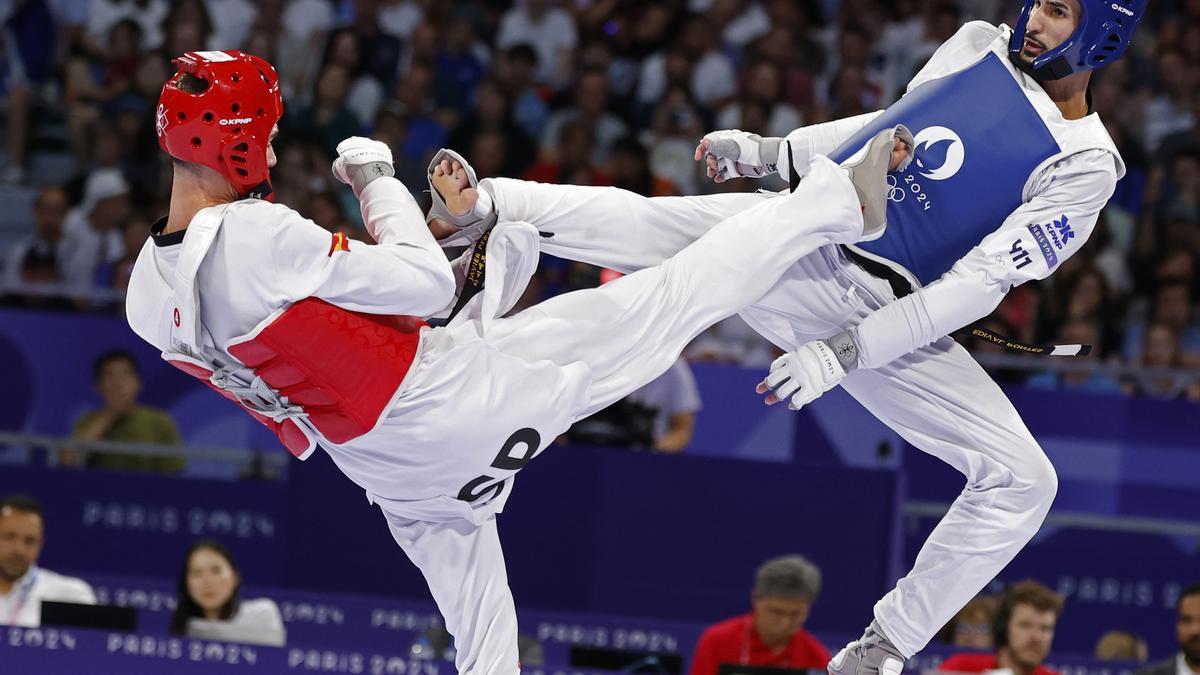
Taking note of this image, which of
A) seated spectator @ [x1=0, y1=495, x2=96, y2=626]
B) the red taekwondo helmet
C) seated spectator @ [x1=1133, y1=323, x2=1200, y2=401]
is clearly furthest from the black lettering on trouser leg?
seated spectator @ [x1=1133, y1=323, x2=1200, y2=401]

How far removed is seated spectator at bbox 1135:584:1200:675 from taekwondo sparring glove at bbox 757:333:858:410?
3121 millimetres

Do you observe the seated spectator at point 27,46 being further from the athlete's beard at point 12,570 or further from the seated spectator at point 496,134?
the athlete's beard at point 12,570

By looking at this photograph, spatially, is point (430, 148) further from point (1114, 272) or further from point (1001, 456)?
point (1001, 456)

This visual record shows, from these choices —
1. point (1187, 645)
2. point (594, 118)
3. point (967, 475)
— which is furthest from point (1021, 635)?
point (594, 118)

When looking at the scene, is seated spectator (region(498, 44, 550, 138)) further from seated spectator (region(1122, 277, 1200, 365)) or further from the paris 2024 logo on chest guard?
the paris 2024 logo on chest guard

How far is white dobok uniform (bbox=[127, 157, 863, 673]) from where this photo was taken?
476cm

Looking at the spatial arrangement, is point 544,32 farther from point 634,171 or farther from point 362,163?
point 362,163

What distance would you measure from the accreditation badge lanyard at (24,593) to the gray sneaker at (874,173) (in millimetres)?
4782

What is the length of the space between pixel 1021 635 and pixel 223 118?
457 cm

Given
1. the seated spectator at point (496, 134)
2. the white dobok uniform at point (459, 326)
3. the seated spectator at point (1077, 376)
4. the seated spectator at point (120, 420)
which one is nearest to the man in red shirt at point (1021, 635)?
the seated spectator at point (1077, 376)

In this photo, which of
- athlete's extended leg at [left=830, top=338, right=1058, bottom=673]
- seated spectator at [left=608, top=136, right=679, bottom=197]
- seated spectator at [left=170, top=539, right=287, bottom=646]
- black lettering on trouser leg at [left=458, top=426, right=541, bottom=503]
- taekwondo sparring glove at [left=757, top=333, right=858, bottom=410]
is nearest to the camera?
black lettering on trouser leg at [left=458, top=426, right=541, bottom=503]

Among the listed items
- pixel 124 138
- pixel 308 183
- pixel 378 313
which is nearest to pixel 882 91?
pixel 308 183

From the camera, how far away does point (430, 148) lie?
11852 mm

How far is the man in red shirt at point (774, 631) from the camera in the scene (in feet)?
25.4
